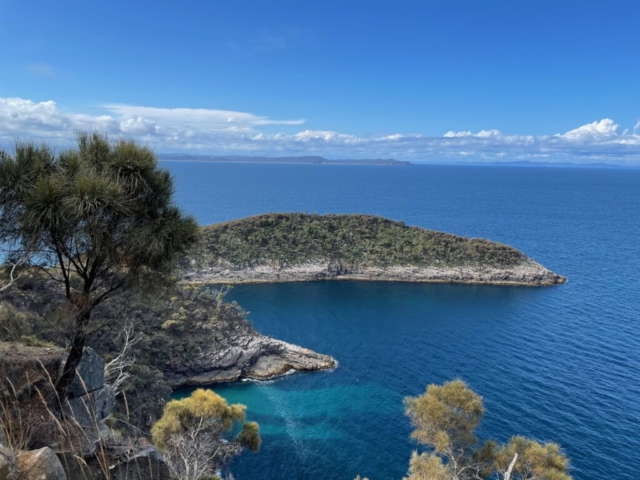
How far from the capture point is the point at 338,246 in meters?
69.7

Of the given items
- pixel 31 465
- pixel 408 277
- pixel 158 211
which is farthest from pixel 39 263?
pixel 408 277

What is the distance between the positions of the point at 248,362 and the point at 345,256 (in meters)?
34.4

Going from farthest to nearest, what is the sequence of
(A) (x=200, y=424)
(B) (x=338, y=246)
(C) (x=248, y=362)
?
(B) (x=338, y=246) < (C) (x=248, y=362) < (A) (x=200, y=424)

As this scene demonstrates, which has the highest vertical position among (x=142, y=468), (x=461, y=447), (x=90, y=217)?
(x=90, y=217)

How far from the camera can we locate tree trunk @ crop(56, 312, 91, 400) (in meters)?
7.66

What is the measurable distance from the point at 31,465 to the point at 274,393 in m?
29.5

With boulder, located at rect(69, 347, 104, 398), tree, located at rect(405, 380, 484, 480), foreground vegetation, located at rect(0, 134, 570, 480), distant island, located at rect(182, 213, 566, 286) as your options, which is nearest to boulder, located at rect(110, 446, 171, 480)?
foreground vegetation, located at rect(0, 134, 570, 480)

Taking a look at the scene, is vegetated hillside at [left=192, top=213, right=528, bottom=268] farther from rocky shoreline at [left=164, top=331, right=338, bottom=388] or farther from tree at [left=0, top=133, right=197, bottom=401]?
tree at [left=0, top=133, right=197, bottom=401]

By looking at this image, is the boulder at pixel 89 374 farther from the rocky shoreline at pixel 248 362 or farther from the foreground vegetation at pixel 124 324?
the rocky shoreline at pixel 248 362

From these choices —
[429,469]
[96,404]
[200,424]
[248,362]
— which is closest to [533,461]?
[429,469]

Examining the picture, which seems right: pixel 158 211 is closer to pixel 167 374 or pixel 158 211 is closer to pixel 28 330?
pixel 28 330

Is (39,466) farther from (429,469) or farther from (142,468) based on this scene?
(429,469)

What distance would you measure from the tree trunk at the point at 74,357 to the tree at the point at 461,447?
556 inches

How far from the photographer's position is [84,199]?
698 cm
